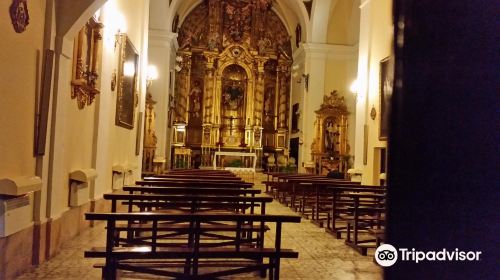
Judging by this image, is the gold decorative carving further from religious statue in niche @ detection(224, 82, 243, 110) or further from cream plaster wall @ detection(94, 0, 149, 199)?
religious statue in niche @ detection(224, 82, 243, 110)

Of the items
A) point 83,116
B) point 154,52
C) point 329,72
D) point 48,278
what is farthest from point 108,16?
point 329,72

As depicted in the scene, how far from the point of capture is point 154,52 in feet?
56.9

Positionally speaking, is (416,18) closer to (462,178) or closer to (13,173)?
(462,178)

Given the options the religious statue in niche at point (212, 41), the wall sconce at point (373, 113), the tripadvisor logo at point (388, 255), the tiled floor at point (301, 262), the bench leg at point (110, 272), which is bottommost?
the tiled floor at point (301, 262)

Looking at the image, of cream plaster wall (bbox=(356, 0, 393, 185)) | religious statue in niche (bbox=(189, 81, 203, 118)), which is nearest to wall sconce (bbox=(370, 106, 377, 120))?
cream plaster wall (bbox=(356, 0, 393, 185))

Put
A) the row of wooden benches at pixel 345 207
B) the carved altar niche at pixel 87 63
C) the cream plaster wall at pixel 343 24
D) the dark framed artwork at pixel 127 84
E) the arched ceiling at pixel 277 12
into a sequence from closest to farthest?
the carved altar niche at pixel 87 63 < the row of wooden benches at pixel 345 207 < the dark framed artwork at pixel 127 84 < the arched ceiling at pixel 277 12 < the cream plaster wall at pixel 343 24

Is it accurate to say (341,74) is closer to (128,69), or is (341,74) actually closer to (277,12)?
(277,12)

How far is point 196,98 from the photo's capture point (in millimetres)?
21984

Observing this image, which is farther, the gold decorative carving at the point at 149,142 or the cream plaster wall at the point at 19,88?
the gold decorative carving at the point at 149,142

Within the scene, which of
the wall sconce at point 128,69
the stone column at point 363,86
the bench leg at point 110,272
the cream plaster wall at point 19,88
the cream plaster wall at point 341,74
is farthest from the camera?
the cream plaster wall at point 341,74

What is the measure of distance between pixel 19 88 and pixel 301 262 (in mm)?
3224

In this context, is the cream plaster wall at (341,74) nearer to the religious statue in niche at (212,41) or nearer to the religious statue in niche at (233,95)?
the religious statue in niche at (233,95)

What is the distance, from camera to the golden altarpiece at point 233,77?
2152 cm

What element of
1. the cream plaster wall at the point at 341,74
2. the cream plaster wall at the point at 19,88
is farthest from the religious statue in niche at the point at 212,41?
the cream plaster wall at the point at 19,88
